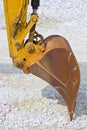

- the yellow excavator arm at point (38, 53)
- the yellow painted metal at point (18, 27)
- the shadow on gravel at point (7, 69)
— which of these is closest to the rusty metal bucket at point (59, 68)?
the yellow excavator arm at point (38, 53)

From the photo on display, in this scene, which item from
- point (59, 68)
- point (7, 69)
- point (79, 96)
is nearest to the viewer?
point (59, 68)

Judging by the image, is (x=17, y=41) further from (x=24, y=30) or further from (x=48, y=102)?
(x=48, y=102)

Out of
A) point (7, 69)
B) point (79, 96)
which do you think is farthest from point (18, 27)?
point (7, 69)

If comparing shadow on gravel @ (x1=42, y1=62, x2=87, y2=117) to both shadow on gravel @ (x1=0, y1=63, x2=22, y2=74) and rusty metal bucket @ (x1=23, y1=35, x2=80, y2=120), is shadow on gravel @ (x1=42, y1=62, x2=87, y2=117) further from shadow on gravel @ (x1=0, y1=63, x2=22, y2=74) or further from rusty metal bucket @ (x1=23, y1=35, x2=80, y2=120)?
shadow on gravel @ (x1=0, y1=63, x2=22, y2=74)

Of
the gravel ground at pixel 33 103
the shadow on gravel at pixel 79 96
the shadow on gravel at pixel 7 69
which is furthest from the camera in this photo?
the shadow on gravel at pixel 7 69

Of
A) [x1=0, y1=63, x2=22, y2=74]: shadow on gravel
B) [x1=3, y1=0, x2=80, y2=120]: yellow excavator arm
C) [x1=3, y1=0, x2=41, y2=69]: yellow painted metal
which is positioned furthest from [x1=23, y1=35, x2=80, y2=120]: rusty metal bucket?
[x1=0, y1=63, x2=22, y2=74]: shadow on gravel

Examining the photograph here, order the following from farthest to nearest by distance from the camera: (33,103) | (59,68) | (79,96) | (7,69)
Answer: (7,69) < (79,96) < (33,103) < (59,68)

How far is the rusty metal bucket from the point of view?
4.06 m

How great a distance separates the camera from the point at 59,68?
4094mm

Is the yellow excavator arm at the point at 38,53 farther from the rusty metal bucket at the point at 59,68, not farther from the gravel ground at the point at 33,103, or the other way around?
the gravel ground at the point at 33,103

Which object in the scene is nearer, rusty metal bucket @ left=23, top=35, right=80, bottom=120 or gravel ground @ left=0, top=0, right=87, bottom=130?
rusty metal bucket @ left=23, top=35, right=80, bottom=120

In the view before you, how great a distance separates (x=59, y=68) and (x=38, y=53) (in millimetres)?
264

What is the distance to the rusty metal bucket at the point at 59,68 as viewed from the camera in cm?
406

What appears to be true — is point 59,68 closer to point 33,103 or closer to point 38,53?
point 38,53
